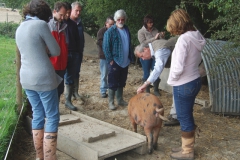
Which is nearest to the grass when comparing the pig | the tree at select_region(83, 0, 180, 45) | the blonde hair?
the pig

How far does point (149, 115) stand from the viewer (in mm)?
4062

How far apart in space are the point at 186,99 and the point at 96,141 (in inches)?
53.3

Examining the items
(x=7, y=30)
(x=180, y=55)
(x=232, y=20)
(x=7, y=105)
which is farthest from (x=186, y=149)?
(x=7, y=30)

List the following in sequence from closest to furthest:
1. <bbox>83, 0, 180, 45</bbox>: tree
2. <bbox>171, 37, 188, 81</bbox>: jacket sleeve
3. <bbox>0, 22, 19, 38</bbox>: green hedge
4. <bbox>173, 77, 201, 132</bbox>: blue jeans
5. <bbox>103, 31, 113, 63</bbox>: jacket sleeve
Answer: <bbox>171, 37, 188, 81</bbox>: jacket sleeve, <bbox>173, 77, 201, 132</bbox>: blue jeans, <bbox>103, 31, 113, 63</bbox>: jacket sleeve, <bbox>83, 0, 180, 45</bbox>: tree, <bbox>0, 22, 19, 38</bbox>: green hedge

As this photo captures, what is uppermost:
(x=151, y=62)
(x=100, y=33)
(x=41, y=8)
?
(x=41, y=8)

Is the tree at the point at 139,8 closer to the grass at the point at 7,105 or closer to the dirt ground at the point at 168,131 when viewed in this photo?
the dirt ground at the point at 168,131

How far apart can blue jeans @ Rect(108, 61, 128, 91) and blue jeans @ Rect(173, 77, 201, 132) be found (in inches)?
89.5

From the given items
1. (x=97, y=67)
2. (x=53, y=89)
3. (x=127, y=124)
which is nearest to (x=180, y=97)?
(x=53, y=89)

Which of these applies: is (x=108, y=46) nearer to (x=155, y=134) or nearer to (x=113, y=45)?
(x=113, y=45)

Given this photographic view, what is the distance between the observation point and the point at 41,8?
3.25m

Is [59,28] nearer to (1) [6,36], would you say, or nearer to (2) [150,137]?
(2) [150,137]

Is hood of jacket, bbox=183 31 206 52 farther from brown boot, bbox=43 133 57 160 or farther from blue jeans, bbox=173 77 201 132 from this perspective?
brown boot, bbox=43 133 57 160

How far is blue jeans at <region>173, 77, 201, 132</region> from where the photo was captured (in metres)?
3.70

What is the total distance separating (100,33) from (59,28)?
8.05ft
